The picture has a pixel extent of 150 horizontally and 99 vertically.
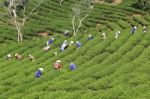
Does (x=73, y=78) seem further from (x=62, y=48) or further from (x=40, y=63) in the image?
(x=62, y=48)

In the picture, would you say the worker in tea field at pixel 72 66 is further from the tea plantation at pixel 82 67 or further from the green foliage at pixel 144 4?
the green foliage at pixel 144 4

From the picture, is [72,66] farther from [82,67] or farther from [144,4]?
[144,4]

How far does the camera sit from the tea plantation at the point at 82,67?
25.3 metres

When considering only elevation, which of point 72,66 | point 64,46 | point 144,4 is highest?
point 144,4

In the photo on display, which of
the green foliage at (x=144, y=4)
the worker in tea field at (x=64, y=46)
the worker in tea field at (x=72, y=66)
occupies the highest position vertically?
the green foliage at (x=144, y=4)

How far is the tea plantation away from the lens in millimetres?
25341

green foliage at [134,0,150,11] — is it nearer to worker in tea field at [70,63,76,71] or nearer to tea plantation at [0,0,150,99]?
tea plantation at [0,0,150,99]

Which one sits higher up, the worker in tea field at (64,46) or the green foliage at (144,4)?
the green foliage at (144,4)

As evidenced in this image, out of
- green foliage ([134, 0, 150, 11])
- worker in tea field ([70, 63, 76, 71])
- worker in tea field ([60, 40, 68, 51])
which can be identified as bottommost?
worker in tea field ([70, 63, 76, 71])

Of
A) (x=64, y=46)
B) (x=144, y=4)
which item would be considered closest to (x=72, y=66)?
(x=64, y=46)

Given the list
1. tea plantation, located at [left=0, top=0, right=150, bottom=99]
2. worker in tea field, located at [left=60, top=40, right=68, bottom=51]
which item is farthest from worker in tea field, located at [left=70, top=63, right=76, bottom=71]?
worker in tea field, located at [left=60, top=40, right=68, bottom=51]

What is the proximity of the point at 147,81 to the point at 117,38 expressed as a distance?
18.7 m

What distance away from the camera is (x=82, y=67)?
111 feet

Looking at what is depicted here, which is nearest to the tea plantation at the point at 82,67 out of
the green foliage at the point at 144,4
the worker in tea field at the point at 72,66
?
the worker in tea field at the point at 72,66
